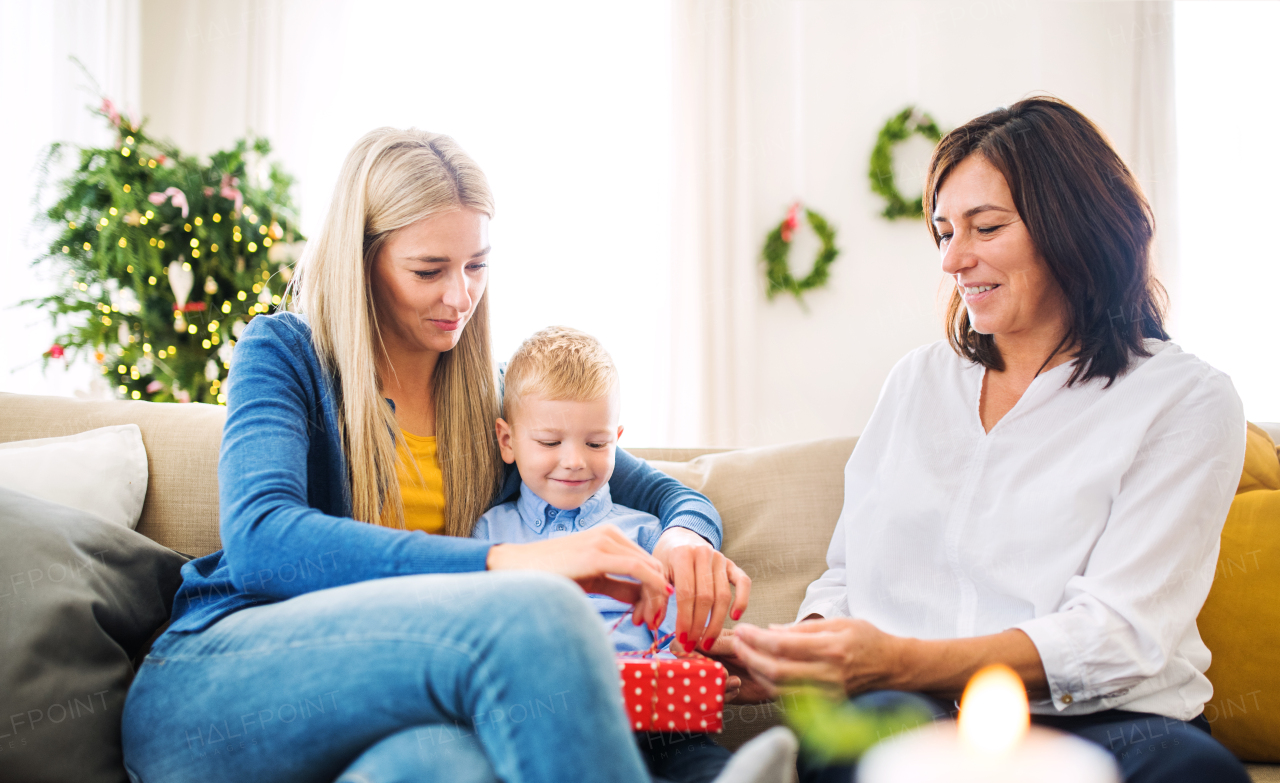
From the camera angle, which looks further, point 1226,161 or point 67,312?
point 1226,161

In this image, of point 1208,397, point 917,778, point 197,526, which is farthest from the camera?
point 197,526

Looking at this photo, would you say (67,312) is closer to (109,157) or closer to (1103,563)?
(109,157)

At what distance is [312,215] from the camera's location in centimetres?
364

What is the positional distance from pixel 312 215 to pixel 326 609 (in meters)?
3.15

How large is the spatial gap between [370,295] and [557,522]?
0.48 metres

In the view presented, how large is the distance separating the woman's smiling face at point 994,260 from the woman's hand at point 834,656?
555 mm

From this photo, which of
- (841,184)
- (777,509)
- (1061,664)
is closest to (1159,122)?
(841,184)

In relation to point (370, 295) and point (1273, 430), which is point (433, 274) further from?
point (1273, 430)

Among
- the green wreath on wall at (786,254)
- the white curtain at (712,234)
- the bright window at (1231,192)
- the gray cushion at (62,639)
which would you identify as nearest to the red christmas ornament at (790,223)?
the green wreath on wall at (786,254)

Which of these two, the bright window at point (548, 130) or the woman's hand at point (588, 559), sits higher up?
the bright window at point (548, 130)

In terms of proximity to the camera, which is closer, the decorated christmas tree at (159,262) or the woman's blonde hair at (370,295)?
the woman's blonde hair at (370,295)

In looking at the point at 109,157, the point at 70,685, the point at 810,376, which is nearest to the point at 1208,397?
the point at 70,685

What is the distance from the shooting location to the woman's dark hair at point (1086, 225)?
124 cm

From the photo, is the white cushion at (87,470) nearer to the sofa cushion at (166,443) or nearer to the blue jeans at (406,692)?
the sofa cushion at (166,443)
